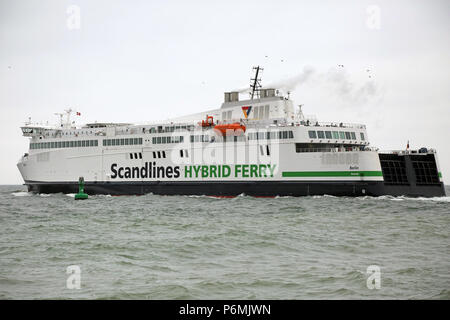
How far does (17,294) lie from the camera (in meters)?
11.4

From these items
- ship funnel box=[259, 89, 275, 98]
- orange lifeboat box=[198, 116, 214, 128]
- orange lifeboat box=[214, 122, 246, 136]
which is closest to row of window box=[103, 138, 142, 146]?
orange lifeboat box=[198, 116, 214, 128]

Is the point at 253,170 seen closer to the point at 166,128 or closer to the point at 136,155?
the point at 166,128

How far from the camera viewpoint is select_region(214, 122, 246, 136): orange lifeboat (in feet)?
139

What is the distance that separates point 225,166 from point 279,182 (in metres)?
5.20

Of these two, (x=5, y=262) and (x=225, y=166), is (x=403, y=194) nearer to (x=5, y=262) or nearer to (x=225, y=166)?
(x=225, y=166)

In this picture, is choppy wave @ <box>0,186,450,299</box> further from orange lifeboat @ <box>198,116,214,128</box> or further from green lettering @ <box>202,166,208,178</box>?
orange lifeboat @ <box>198,116,214,128</box>

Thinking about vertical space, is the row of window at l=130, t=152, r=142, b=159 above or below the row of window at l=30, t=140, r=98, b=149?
below

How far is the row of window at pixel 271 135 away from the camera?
129 feet

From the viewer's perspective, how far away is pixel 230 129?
1679 inches

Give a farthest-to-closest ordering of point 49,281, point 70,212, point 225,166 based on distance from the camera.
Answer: point 225,166
point 70,212
point 49,281

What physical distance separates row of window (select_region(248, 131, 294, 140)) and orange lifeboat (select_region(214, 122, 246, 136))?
1.27 metres

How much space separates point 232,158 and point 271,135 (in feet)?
12.9
